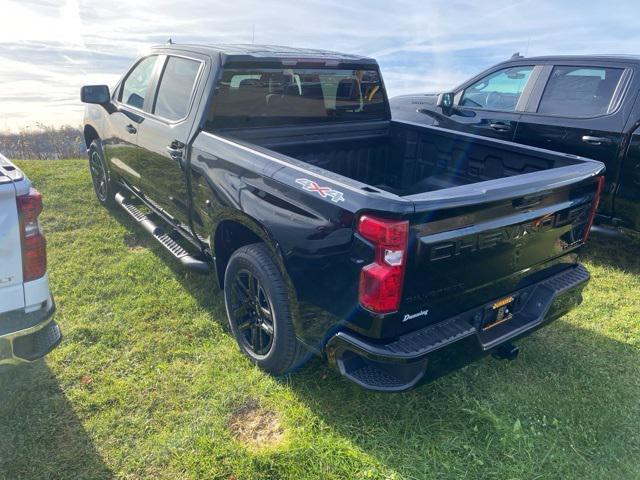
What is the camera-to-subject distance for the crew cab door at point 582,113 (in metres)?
4.70

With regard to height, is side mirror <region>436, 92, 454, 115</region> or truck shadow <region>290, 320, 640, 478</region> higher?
side mirror <region>436, 92, 454, 115</region>

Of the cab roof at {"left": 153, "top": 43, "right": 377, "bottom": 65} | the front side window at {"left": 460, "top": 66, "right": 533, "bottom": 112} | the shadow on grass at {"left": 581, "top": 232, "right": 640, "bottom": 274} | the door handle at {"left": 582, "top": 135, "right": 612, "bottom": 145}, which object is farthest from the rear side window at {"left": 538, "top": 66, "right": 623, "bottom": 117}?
the cab roof at {"left": 153, "top": 43, "right": 377, "bottom": 65}

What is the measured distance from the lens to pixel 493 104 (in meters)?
6.04

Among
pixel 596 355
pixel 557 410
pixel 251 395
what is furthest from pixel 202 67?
pixel 596 355

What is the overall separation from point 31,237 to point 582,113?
5.01 m

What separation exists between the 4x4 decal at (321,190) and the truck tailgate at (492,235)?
1.20 feet

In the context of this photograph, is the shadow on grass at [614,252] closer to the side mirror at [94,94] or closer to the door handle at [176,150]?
the door handle at [176,150]

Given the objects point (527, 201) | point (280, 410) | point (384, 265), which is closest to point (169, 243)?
point (280, 410)

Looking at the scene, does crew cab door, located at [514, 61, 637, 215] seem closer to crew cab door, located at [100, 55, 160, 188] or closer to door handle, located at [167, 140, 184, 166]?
door handle, located at [167, 140, 184, 166]

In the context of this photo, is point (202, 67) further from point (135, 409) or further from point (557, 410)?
point (557, 410)

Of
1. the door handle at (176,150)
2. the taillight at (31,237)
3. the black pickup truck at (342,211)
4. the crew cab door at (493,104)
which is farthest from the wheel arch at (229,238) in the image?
the crew cab door at (493,104)

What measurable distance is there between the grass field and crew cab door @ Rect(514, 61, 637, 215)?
1684mm

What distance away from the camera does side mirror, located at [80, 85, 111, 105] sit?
446cm

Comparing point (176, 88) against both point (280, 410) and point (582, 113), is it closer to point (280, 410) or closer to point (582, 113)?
point (280, 410)
